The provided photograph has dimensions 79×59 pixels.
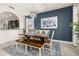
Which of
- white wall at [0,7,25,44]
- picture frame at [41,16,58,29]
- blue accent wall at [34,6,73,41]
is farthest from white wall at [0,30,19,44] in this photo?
picture frame at [41,16,58,29]

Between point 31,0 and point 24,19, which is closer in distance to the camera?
point 31,0

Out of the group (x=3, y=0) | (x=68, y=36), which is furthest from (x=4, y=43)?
(x=68, y=36)

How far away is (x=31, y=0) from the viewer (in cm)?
228

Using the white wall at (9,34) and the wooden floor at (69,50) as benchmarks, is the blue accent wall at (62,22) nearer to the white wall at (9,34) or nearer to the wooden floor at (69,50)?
the wooden floor at (69,50)

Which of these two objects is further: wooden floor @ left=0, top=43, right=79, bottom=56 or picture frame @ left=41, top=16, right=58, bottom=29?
picture frame @ left=41, top=16, right=58, bottom=29

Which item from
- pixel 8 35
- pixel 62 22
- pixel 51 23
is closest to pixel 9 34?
pixel 8 35

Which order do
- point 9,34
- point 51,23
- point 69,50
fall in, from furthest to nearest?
point 51,23
point 69,50
point 9,34

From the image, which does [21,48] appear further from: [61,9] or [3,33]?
[61,9]

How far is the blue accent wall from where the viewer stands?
3.35 metres

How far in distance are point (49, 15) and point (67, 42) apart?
1727 millimetres

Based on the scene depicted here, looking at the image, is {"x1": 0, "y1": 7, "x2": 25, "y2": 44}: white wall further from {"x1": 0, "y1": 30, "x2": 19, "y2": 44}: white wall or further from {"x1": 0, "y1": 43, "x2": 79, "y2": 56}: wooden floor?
{"x1": 0, "y1": 43, "x2": 79, "y2": 56}: wooden floor

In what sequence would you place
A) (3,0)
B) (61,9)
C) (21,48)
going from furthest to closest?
1. (61,9)
2. (21,48)
3. (3,0)

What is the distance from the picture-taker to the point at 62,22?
367 centimetres

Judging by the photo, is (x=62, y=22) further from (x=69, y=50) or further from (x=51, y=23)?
(x=69, y=50)
